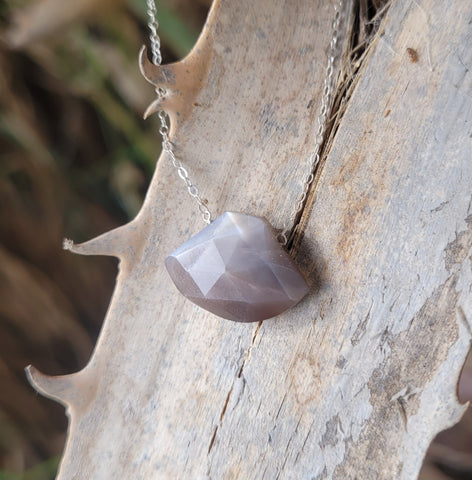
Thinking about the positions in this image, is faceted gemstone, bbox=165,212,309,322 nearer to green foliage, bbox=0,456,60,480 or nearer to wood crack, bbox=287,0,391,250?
wood crack, bbox=287,0,391,250

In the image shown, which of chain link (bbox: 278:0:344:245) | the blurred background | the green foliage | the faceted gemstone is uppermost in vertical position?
the blurred background

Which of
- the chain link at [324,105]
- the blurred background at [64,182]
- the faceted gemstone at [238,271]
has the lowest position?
the faceted gemstone at [238,271]

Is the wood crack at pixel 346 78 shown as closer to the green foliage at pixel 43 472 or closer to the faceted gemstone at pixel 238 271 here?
the faceted gemstone at pixel 238 271

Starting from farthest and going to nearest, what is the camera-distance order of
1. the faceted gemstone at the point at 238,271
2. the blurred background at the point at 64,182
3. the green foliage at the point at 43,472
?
the green foliage at the point at 43,472 → the blurred background at the point at 64,182 → the faceted gemstone at the point at 238,271

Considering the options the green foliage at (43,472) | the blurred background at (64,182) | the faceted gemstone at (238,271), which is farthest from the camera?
the green foliage at (43,472)

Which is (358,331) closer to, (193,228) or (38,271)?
(193,228)

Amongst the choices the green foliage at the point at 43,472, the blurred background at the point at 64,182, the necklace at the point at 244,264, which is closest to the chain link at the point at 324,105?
the necklace at the point at 244,264

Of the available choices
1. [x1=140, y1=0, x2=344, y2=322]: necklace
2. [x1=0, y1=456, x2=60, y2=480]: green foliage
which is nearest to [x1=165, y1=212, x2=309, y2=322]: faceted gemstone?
[x1=140, y1=0, x2=344, y2=322]: necklace

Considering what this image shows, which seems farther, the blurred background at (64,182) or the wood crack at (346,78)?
the blurred background at (64,182)

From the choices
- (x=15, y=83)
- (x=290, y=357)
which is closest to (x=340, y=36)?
(x=290, y=357)
